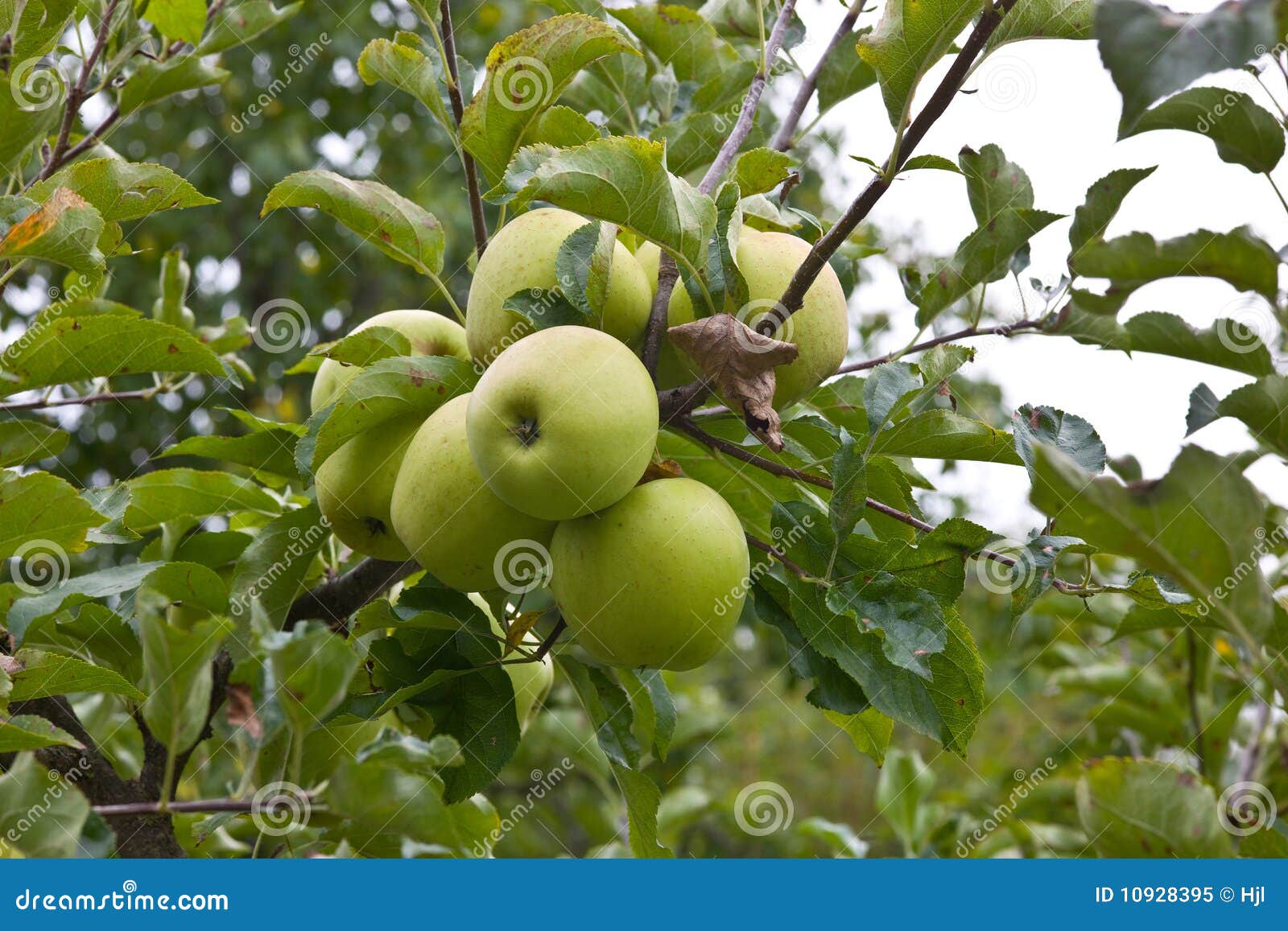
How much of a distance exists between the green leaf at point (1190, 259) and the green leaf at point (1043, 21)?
31 centimetres

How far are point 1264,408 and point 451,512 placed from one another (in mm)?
667

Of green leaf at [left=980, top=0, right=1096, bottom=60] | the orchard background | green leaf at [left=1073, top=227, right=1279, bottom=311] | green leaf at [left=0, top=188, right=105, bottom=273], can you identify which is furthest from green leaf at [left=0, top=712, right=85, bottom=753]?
green leaf at [left=980, top=0, right=1096, bottom=60]

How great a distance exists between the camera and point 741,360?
962 mm

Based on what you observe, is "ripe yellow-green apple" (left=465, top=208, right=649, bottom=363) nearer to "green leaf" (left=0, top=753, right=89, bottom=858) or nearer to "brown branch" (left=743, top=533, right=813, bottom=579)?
"brown branch" (left=743, top=533, right=813, bottom=579)

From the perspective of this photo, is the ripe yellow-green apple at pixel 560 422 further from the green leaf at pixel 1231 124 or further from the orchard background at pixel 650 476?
the green leaf at pixel 1231 124

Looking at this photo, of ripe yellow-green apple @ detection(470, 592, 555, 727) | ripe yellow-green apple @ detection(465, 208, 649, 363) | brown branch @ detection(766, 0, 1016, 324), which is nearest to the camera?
brown branch @ detection(766, 0, 1016, 324)

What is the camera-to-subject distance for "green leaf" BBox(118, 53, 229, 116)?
4.88ft

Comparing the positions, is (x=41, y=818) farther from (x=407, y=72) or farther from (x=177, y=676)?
(x=407, y=72)

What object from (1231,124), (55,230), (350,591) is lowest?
(350,591)

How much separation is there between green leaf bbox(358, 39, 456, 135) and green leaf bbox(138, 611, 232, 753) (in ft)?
2.30

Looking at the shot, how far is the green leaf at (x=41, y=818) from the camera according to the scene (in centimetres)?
70

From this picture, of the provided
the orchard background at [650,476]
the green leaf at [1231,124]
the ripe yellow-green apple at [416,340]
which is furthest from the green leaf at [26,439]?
the green leaf at [1231,124]

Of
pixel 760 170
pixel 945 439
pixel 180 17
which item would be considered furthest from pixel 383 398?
pixel 180 17

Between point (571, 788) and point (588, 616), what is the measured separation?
4.11 metres
